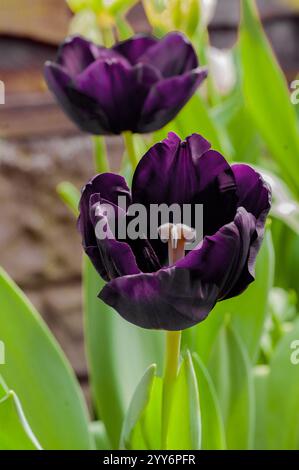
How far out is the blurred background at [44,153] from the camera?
34.3 inches

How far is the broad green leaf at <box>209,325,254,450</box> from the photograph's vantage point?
1.21 feet

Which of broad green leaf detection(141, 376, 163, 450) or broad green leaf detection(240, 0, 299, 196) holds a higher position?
broad green leaf detection(240, 0, 299, 196)

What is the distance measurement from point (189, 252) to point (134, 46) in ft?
0.70

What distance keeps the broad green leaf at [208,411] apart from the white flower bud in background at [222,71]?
341mm

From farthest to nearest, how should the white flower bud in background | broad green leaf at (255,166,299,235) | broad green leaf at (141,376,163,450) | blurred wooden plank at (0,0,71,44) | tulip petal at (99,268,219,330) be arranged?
blurred wooden plank at (0,0,71,44), the white flower bud in background, broad green leaf at (255,166,299,235), broad green leaf at (141,376,163,450), tulip petal at (99,268,219,330)

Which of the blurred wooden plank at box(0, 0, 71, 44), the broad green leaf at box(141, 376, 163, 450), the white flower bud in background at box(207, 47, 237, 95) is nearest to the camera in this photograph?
the broad green leaf at box(141, 376, 163, 450)

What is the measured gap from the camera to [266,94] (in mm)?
516

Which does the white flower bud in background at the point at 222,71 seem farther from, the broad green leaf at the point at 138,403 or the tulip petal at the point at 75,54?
the broad green leaf at the point at 138,403

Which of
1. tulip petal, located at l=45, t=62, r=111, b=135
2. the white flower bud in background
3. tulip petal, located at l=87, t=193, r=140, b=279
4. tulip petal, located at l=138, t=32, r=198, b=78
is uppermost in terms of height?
the white flower bud in background

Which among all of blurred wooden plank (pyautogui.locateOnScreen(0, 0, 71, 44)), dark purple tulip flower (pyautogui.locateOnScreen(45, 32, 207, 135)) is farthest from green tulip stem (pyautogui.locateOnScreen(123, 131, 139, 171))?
blurred wooden plank (pyautogui.locateOnScreen(0, 0, 71, 44))

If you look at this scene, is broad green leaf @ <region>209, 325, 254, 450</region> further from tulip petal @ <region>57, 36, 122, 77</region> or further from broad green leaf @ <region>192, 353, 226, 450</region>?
tulip petal @ <region>57, 36, 122, 77</region>

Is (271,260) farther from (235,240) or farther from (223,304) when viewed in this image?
(235,240)

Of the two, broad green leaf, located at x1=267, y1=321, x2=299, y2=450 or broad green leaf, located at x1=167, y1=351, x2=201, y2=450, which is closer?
broad green leaf, located at x1=167, y1=351, x2=201, y2=450

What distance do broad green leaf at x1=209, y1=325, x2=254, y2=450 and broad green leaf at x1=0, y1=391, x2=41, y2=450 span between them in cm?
12
